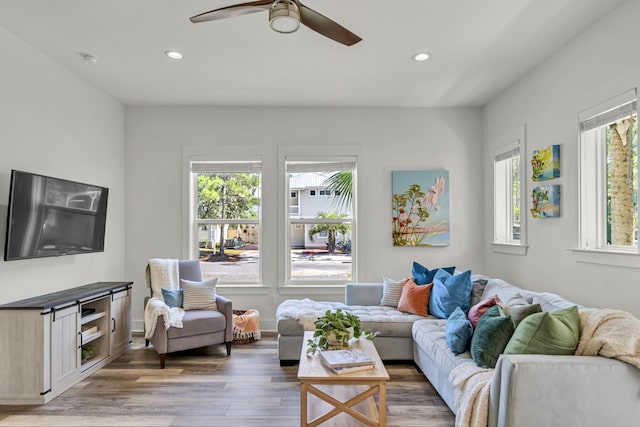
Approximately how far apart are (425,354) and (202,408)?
1814 millimetres

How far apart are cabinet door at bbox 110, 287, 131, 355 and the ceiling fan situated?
115 inches

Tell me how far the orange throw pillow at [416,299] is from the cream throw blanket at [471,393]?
1329mm

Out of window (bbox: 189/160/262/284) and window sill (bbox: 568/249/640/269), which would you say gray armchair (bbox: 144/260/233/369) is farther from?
window sill (bbox: 568/249/640/269)

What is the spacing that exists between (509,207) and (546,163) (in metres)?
1.05

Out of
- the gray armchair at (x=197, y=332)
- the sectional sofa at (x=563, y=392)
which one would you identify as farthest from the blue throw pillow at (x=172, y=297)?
the sectional sofa at (x=563, y=392)

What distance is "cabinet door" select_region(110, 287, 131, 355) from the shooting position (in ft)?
12.5

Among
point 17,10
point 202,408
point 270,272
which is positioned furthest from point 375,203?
point 17,10

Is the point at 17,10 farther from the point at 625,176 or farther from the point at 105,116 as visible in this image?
the point at 625,176

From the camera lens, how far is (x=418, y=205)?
4836 millimetres

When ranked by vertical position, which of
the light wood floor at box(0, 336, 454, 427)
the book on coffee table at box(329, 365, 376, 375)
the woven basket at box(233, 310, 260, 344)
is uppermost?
the book on coffee table at box(329, 365, 376, 375)

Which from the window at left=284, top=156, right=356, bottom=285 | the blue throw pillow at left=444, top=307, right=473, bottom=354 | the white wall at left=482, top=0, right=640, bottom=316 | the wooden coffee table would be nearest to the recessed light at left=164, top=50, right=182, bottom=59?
the window at left=284, top=156, right=356, bottom=285

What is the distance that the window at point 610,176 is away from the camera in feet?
8.74

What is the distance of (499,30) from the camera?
2.97 m

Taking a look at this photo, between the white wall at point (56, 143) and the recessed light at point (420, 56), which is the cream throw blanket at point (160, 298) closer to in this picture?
the white wall at point (56, 143)
